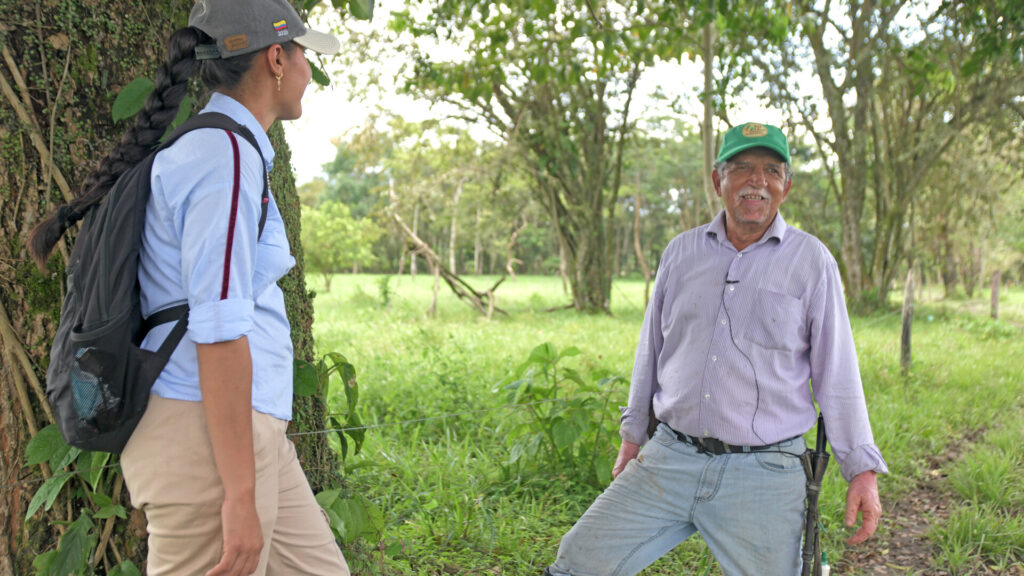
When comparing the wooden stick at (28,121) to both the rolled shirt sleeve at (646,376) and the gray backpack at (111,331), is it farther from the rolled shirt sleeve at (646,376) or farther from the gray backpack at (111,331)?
the rolled shirt sleeve at (646,376)

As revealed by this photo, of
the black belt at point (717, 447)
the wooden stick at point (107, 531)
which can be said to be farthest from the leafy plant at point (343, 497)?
the black belt at point (717, 447)

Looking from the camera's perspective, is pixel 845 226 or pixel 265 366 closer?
pixel 265 366

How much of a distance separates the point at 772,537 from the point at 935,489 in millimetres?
3213

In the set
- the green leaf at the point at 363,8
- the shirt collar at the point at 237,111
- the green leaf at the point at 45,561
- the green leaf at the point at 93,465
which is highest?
the green leaf at the point at 363,8

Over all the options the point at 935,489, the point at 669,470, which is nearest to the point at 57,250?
the point at 669,470

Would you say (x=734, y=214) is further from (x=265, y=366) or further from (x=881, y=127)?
(x=881, y=127)

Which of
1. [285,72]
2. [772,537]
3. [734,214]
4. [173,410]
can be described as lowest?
[772,537]

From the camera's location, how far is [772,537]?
217 cm

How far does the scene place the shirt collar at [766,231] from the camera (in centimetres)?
237

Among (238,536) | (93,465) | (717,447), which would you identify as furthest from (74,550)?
(717,447)

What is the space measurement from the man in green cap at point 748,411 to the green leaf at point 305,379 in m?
0.92

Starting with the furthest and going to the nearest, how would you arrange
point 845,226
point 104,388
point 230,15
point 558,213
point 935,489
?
point 558,213 → point 845,226 → point 935,489 → point 230,15 → point 104,388

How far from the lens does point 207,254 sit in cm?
133

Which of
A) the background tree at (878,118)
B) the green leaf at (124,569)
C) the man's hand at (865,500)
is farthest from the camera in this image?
the background tree at (878,118)
